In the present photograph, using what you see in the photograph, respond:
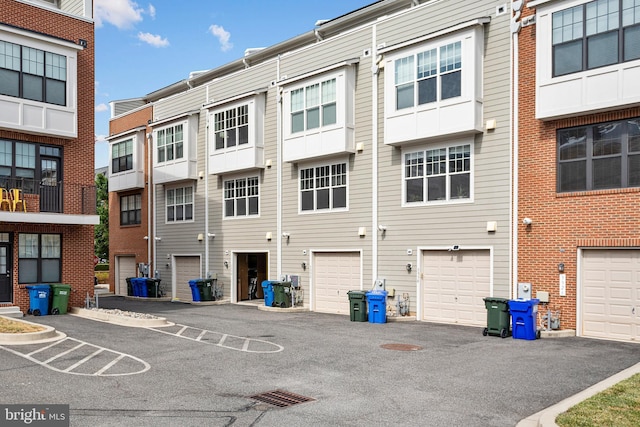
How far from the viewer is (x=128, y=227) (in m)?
31.0

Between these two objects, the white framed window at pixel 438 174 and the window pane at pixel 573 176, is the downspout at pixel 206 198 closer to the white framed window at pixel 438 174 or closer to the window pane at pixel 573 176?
the white framed window at pixel 438 174

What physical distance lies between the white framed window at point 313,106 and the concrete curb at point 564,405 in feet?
42.9

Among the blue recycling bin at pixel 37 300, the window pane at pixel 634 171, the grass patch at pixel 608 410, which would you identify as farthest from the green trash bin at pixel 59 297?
the window pane at pixel 634 171

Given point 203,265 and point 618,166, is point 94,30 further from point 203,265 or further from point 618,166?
point 618,166

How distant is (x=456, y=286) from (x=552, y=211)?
370cm

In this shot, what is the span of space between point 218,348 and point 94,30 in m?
14.6

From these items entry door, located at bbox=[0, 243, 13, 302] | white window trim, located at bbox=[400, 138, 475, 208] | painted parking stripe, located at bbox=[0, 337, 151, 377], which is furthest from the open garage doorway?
painted parking stripe, located at bbox=[0, 337, 151, 377]

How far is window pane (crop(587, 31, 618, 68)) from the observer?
14.1 metres

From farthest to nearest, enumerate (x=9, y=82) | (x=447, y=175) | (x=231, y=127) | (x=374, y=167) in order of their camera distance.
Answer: (x=231, y=127), (x=374, y=167), (x=9, y=82), (x=447, y=175)

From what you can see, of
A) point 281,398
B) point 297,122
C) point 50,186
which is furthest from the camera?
point 297,122

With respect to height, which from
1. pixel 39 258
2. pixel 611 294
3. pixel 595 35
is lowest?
pixel 611 294

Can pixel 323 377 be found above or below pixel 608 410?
below

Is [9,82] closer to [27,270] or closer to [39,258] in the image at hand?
[39,258]

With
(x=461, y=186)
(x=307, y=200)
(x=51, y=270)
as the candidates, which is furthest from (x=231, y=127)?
(x=461, y=186)
